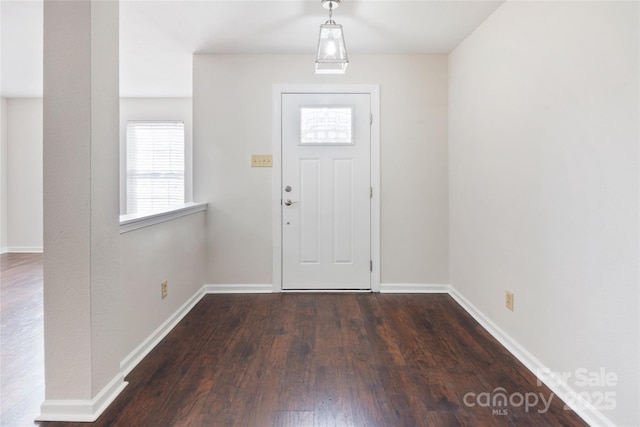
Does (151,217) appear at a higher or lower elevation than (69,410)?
higher

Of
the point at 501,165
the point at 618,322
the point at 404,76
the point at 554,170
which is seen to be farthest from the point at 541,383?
the point at 404,76

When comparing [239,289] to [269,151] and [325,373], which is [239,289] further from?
[325,373]

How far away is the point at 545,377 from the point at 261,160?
105 inches

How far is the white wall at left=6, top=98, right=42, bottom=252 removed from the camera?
5.21 m

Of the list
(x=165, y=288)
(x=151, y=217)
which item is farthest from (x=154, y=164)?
(x=151, y=217)

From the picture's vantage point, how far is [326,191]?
341cm

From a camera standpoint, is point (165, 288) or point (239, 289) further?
point (239, 289)

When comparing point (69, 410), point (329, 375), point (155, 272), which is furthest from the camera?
point (155, 272)

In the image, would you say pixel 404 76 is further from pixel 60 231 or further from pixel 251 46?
→ pixel 60 231

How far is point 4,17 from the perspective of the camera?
2.64 meters

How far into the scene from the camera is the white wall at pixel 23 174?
205 inches

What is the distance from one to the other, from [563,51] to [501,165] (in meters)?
0.79

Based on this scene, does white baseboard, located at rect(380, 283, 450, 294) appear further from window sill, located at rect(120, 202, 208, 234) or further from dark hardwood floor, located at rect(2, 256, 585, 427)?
window sill, located at rect(120, 202, 208, 234)

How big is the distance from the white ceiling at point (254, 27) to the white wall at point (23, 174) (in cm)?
185
